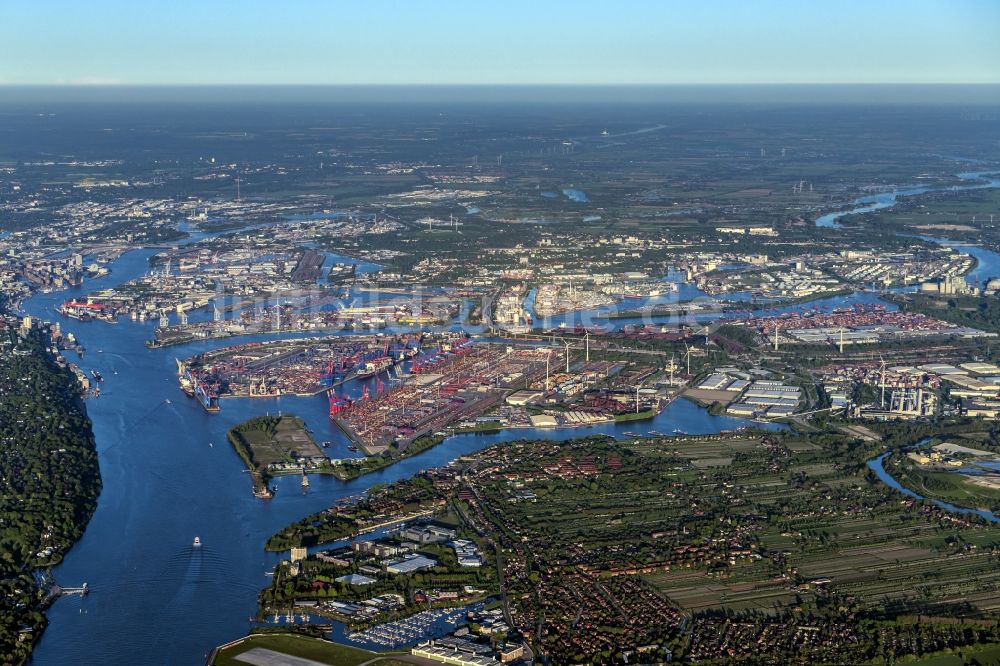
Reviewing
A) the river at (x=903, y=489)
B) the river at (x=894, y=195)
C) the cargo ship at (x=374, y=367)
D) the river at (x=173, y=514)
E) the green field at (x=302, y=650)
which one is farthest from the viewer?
the river at (x=894, y=195)

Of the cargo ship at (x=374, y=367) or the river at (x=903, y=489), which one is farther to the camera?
the cargo ship at (x=374, y=367)

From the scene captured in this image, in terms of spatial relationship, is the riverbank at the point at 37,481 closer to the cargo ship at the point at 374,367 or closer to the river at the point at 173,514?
the river at the point at 173,514

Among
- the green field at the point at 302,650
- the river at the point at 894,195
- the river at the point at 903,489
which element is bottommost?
the river at the point at 903,489

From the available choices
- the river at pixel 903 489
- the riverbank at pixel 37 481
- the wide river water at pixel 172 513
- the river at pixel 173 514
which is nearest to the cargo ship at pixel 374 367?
the river at pixel 173 514

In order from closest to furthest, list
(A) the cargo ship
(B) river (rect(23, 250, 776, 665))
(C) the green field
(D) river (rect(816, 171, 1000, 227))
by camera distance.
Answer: (C) the green field
(B) river (rect(23, 250, 776, 665))
(A) the cargo ship
(D) river (rect(816, 171, 1000, 227))

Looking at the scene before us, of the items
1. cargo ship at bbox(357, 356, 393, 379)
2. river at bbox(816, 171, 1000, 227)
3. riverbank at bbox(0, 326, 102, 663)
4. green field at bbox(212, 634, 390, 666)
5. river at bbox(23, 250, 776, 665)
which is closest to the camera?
green field at bbox(212, 634, 390, 666)

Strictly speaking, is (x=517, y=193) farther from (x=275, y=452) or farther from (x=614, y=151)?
(x=275, y=452)

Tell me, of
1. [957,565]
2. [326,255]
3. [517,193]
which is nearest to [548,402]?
[957,565]

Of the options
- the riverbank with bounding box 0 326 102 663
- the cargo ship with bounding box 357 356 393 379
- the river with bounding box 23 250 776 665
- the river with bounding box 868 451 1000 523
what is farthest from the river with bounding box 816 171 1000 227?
the riverbank with bounding box 0 326 102 663

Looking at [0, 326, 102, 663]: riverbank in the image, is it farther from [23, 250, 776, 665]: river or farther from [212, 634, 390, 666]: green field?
[212, 634, 390, 666]: green field
